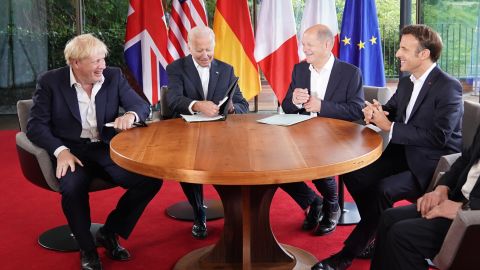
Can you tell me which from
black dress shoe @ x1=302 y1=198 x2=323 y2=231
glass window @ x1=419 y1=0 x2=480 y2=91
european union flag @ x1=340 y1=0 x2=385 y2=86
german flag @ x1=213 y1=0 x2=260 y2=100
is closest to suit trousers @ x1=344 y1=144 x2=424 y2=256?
black dress shoe @ x1=302 y1=198 x2=323 y2=231

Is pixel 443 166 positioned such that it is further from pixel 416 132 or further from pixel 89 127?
pixel 89 127

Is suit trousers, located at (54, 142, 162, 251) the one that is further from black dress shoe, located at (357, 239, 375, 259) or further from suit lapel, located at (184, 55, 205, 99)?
black dress shoe, located at (357, 239, 375, 259)

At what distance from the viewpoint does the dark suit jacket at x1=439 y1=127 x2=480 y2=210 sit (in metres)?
→ 2.24

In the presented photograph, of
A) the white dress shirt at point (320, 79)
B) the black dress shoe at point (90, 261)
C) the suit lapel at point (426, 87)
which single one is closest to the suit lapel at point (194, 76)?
the white dress shirt at point (320, 79)

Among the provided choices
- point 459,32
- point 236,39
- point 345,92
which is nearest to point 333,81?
point 345,92

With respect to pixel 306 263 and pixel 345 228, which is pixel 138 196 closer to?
pixel 306 263

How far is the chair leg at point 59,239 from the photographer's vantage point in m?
3.26

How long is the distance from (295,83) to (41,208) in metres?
2.11

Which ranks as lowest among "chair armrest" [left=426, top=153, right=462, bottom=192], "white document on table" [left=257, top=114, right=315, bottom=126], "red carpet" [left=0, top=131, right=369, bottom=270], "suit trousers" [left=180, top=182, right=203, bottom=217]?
"red carpet" [left=0, top=131, right=369, bottom=270]

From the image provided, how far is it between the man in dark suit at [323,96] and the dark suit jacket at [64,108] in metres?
1.04

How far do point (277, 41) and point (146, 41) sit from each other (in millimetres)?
1389

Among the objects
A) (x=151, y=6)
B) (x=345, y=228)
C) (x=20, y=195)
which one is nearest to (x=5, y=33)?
(x=151, y=6)

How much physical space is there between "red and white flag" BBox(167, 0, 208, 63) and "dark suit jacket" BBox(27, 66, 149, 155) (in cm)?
250

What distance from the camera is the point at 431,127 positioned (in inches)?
109
